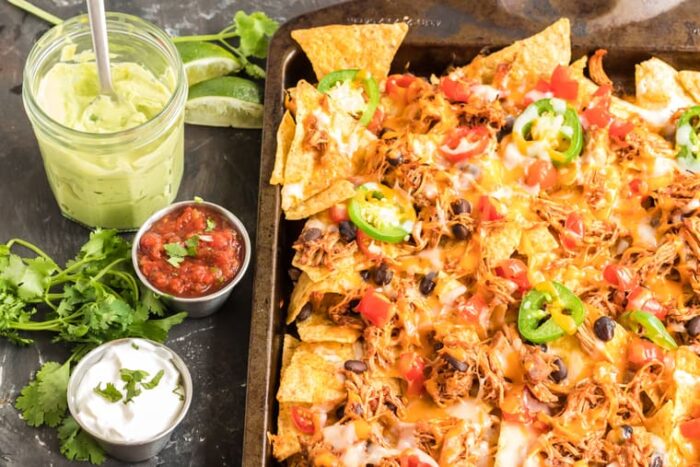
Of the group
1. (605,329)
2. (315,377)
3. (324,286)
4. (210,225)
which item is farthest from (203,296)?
(605,329)

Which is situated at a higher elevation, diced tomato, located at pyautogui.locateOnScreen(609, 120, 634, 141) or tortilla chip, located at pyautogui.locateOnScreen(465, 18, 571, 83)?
tortilla chip, located at pyautogui.locateOnScreen(465, 18, 571, 83)

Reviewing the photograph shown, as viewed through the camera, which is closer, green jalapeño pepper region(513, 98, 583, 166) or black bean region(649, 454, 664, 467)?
black bean region(649, 454, 664, 467)

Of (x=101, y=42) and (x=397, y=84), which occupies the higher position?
(x=101, y=42)

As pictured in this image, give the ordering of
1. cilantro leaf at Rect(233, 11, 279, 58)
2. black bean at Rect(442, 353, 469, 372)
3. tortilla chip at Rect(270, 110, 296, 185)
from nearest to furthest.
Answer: black bean at Rect(442, 353, 469, 372)
tortilla chip at Rect(270, 110, 296, 185)
cilantro leaf at Rect(233, 11, 279, 58)

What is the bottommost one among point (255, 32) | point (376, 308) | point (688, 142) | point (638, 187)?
point (376, 308)

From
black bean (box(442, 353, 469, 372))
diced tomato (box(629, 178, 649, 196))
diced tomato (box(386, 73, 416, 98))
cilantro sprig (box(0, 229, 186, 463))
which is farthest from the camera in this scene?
diced tomato (box(386, 73, 416, 98))

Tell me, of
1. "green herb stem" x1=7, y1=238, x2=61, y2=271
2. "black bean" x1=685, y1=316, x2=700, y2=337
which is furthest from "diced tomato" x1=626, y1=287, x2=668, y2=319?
"green herb stem" x1=7, y1=238, x2=61, y2=271

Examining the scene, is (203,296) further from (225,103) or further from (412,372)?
(225,103)

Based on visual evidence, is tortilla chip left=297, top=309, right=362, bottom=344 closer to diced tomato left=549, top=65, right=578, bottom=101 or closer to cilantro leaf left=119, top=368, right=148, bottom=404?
cilantro leaf left=119, top=368, right=148, bottom=404
